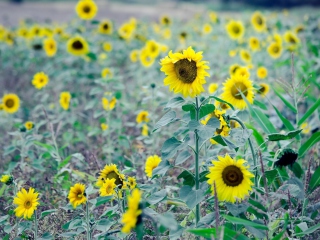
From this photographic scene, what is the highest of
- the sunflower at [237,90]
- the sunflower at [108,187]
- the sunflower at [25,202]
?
the sunflower at [237,90]

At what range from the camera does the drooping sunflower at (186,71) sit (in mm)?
1741

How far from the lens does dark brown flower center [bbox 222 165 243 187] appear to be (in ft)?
5.53

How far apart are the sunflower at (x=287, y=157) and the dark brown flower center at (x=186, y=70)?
498 millimetres

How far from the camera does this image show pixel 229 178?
1.70 m

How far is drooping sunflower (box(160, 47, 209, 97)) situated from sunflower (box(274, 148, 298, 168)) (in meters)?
0.46

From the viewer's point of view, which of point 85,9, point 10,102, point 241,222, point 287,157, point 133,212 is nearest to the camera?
point 133,212

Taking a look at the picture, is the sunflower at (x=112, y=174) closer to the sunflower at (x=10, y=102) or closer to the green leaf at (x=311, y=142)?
the green leaf at (x=311, y=142)

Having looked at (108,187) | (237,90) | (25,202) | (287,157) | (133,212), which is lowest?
(25,202)

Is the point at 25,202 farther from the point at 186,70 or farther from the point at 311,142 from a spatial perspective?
the point at 311,142

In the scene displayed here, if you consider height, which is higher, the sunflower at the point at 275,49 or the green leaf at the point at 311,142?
the sunflower at the point at 275,49

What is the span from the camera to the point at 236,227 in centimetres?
177

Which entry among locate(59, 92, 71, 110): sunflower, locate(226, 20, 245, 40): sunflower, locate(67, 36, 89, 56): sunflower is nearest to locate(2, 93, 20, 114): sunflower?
locate(59, 92, 71, 110): sunflower

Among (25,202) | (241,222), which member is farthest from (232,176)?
(25,202)

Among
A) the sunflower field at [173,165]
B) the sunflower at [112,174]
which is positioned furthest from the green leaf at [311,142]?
the sunflower at [112,174]
